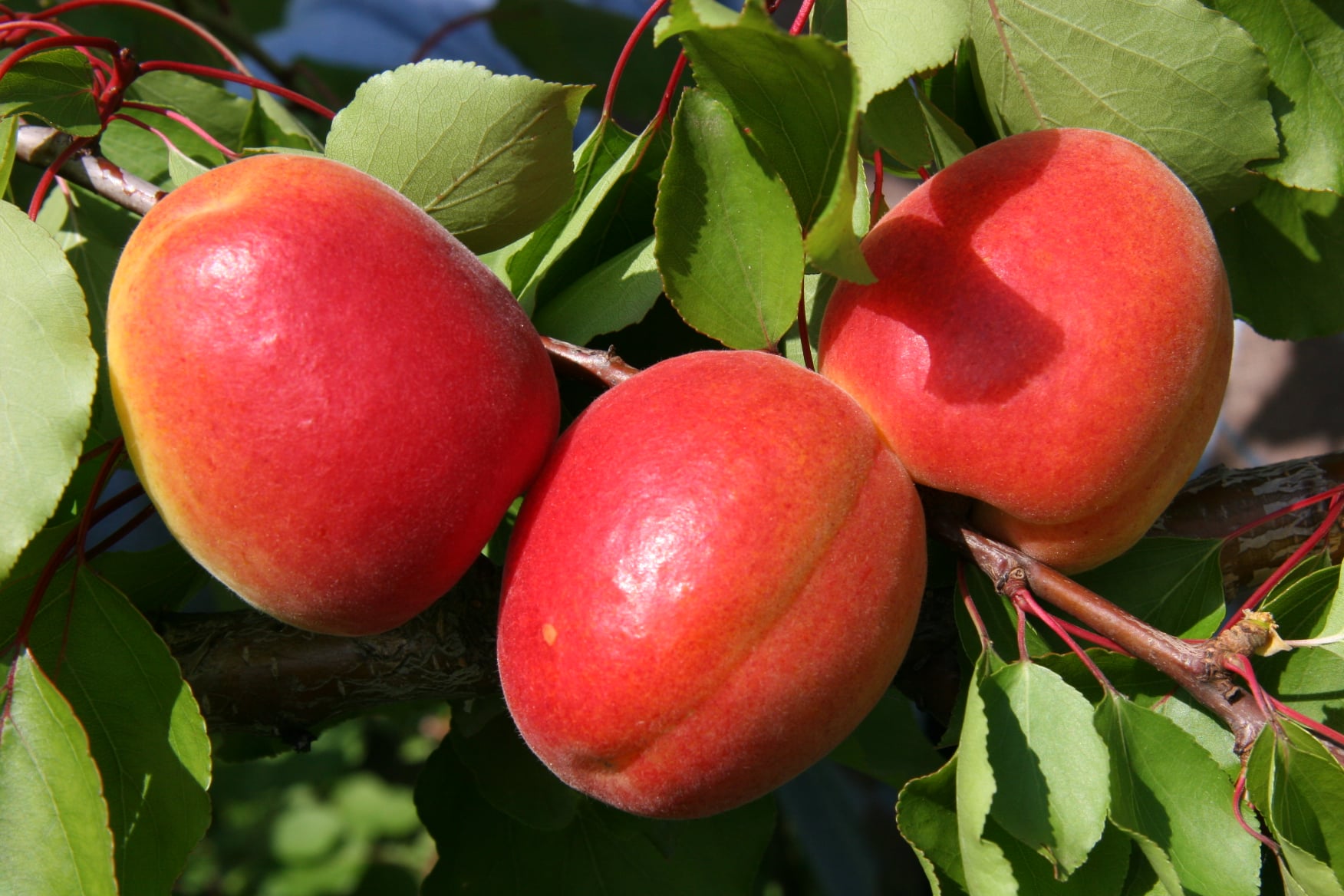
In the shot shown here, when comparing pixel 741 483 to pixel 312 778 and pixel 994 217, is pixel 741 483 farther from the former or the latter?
pixel 312 778

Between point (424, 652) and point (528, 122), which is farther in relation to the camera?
point (424, 652)

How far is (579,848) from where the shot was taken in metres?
0.95

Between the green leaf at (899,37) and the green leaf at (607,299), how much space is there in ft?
0.59

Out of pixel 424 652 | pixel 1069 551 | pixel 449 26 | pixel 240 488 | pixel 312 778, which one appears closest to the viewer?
pixel 240 488

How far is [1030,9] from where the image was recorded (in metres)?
0.65

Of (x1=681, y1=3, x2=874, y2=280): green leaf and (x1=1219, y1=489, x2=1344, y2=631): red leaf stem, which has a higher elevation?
(x1=681, y1=3, x2=874, y2=280): green leaf

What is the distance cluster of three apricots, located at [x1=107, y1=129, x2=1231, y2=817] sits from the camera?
0.51 metres

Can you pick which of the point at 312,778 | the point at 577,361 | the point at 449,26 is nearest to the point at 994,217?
the point at 577,361

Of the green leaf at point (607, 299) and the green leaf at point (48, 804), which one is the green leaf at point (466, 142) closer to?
the green leaf at point (607, 299)

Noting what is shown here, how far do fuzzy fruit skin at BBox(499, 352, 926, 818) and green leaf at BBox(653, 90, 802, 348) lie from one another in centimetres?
7

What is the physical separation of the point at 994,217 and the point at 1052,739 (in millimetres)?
285

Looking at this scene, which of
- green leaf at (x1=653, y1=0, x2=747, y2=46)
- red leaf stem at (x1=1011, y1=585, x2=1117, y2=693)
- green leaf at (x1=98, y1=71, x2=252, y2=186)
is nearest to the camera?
green leaf at (x1=653, y1=0, x2=747, y2=46)

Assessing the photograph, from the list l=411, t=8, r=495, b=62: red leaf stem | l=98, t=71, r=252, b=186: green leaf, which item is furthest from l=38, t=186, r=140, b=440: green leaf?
l=411, t=8, r=495, b=62: red leaf stem

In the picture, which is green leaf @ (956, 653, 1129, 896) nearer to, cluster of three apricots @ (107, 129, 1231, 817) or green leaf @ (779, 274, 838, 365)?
cluster of three apricots @ (107, 129, 1231, 817)
